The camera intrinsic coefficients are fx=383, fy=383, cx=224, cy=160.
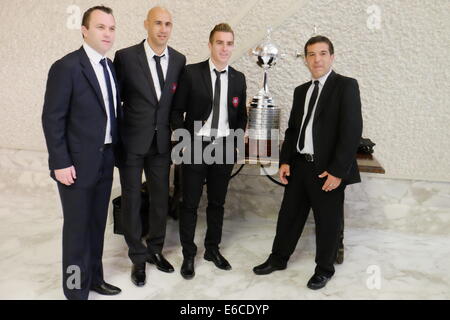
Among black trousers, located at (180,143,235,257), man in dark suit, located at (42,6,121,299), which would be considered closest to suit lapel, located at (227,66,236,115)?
black trousers, located at (180,143,235,257)

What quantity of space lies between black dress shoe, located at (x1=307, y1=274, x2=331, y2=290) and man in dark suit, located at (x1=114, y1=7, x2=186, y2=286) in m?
1.04

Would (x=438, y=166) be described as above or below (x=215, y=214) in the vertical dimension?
above

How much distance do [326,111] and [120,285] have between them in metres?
1.64

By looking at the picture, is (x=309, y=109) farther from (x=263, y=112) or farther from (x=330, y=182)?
(x=263, y=112)

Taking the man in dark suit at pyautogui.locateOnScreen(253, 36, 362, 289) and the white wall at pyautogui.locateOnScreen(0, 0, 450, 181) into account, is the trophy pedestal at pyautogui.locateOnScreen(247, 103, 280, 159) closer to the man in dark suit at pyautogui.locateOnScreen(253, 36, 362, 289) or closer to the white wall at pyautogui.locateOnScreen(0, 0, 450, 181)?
the man in dark suit at pyautogui.locateOnScreen(253, 36, 362, 289)

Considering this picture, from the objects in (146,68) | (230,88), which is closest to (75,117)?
(146,68)

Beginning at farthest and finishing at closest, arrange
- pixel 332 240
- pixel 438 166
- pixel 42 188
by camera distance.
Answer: pixel 42 188 → pixel 438 166 → pixel 332 240

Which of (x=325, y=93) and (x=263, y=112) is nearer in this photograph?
(x=325, y=93)

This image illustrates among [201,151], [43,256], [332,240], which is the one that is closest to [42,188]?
[43,256]

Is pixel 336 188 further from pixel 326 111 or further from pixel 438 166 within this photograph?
pixel 438 166

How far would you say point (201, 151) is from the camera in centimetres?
241

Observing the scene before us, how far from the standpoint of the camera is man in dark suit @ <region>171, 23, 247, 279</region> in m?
2.36

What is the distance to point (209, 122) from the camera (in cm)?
243

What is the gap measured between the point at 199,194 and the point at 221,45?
36.9 inches
